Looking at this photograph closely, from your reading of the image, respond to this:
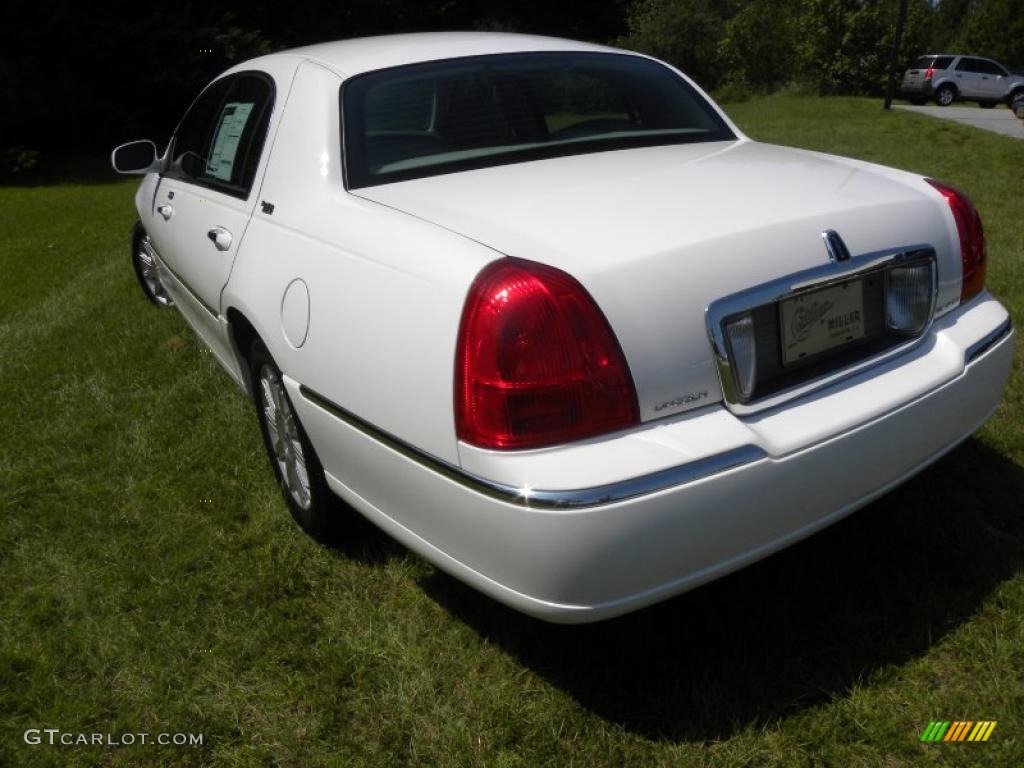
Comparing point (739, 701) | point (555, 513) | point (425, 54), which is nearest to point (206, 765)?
point (555, 513)

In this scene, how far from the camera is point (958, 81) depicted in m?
25.9

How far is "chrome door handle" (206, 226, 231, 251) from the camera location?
9.78ft

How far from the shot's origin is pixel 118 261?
23.6 ft

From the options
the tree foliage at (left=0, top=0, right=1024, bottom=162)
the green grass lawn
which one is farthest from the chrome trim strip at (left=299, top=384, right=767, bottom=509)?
the tree foliage at (left=0, top=0, right=1024, bottom=162)

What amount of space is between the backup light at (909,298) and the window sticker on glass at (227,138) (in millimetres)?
2218

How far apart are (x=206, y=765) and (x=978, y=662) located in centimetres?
183

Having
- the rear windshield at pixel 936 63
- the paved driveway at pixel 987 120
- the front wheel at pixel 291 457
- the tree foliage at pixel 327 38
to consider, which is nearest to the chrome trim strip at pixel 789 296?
the front wheel at pixel 291 457

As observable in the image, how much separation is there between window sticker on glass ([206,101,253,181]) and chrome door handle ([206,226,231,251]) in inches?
8.8

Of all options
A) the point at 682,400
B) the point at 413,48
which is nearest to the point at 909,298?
the point at 682,400

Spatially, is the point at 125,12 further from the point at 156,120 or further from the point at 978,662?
the point at 978,662

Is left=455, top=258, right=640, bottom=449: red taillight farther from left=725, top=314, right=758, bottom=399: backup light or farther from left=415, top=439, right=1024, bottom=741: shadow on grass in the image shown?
left=415, top=439, right=1024, bottom=741: shadow on grass

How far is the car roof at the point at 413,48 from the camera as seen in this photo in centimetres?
292

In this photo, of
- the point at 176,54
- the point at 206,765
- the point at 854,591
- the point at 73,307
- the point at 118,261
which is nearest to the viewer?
the point at 206,765

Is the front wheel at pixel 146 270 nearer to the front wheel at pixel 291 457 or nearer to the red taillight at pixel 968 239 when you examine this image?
the front wheel at pixel 291 457
